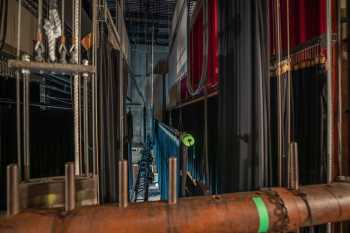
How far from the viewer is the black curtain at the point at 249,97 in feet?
3.36

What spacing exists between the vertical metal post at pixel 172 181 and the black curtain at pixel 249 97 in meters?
0.43

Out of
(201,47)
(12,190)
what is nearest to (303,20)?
(12,190)

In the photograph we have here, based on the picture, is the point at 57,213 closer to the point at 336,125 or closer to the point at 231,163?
the point at 231,163

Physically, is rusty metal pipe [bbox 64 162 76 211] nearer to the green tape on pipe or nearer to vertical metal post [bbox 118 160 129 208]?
vertical metal post [bbox 118 160 129 208]

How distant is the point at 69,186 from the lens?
0.63 meters

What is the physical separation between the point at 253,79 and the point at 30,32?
183cm

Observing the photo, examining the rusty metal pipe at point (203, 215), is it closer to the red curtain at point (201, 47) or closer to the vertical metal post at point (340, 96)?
the vertical metal post at point (340, 96)

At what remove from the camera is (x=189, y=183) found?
2785mm

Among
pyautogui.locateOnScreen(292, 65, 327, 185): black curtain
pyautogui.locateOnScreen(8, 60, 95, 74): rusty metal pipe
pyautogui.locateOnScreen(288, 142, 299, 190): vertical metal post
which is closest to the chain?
pyautogui.locateOnScreen(288, 142, 299, 190): vertical metal post

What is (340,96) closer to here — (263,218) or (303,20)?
(303,20)

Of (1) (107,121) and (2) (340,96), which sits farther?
(1) (107,121)

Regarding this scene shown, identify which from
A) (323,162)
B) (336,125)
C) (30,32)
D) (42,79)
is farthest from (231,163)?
(30,32)

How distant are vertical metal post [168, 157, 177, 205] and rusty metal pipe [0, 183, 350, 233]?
0.02m

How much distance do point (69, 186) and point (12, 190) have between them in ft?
0.44
